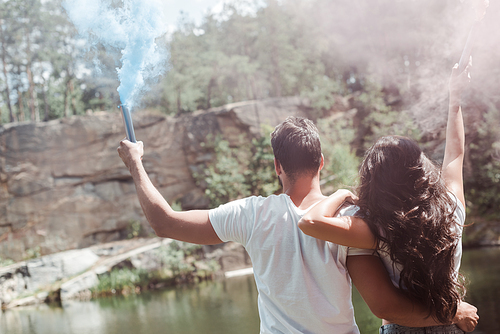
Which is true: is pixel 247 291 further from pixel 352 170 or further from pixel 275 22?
pixel 275 22

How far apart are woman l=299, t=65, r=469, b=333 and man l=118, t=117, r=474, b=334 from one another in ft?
0.18

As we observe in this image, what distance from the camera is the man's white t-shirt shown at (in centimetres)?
127

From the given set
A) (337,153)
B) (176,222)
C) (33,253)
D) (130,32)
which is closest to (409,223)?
(176,222)

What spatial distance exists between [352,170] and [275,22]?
646 cm

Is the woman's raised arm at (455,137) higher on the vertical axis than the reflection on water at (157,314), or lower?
higher

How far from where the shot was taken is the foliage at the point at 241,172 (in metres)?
11.6

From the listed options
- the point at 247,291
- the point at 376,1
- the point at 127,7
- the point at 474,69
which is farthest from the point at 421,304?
the point at 376,1

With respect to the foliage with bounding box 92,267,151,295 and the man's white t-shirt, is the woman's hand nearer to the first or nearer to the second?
the man's white t-shirt

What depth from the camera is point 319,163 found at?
143cm

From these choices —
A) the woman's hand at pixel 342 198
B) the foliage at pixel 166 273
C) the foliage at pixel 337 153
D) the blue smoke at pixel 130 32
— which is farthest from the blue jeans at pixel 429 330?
the foliage at pixel 337 153

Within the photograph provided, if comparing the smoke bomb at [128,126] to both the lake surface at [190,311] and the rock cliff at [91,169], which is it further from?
the rock cliff at [91,169]

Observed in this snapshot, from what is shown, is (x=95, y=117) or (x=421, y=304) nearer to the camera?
(x=421, y=304)

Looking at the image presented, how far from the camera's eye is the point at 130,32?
1.86 metres

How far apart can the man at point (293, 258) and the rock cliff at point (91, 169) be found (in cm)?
1135
